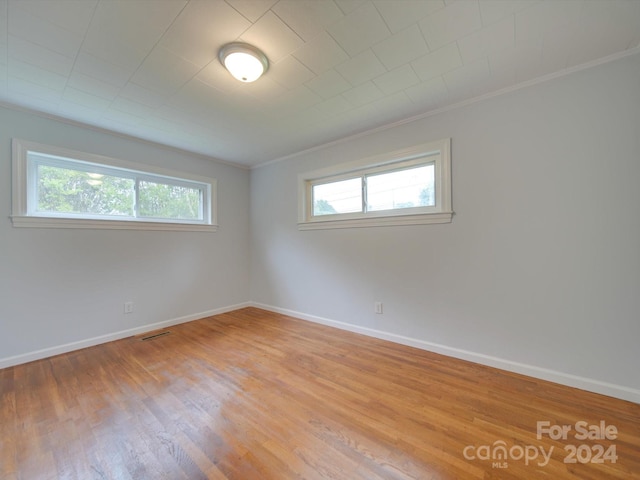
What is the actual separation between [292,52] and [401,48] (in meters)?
0.75

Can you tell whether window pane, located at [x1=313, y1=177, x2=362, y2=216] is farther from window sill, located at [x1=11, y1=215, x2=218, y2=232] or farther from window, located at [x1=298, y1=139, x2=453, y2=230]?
window sill, located at [x1=11, y1=215, x2=218, y2=232]

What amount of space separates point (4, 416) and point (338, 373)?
2314 millimetres

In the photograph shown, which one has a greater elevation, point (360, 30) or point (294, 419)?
point (360, 30)

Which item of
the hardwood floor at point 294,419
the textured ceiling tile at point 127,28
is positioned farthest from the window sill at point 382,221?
the textured ceiling tile at point 127,28

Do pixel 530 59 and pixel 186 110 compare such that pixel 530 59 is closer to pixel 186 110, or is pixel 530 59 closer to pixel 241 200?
pixel 186 110

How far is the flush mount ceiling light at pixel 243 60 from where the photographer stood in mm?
1662

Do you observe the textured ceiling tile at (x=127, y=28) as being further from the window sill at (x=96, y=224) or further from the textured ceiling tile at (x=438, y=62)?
the window sill at (x=96, y=224)

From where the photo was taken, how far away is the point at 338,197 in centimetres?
345

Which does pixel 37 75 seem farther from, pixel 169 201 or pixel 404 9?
pixel 404 9

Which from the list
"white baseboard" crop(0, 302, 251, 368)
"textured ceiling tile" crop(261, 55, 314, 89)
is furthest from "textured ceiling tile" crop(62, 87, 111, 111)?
"white baseboard" crop(0, 302, 251, 368)

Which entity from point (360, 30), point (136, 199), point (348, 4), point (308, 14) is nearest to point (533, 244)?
point (360, 30)

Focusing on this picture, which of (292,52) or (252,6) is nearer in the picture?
(252,6)

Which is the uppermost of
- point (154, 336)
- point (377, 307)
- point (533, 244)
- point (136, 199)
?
point (136, 199)

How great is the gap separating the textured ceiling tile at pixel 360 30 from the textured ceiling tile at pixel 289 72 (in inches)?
14.0
